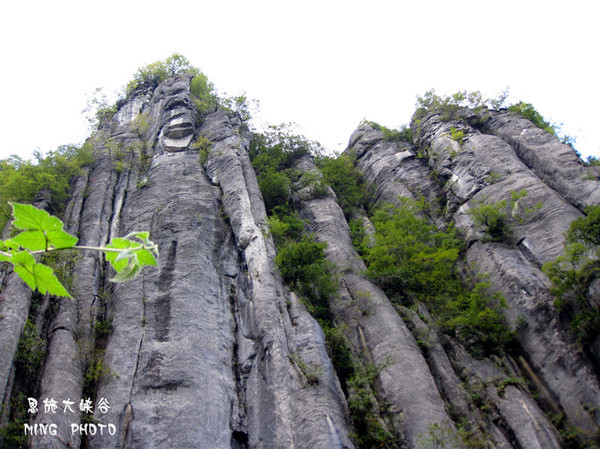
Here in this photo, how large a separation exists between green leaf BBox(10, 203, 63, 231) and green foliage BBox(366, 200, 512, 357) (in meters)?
15.1

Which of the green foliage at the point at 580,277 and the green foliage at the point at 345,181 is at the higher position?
the green foliage at the point at 345,181

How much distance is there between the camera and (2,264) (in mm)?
13695

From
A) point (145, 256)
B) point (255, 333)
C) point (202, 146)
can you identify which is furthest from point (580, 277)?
point (202, 146)

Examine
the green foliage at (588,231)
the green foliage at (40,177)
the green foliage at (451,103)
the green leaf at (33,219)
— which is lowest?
the green leaf at (33,219)

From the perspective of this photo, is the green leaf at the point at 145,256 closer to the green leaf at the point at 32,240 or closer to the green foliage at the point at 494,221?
the green leaf at the point at 32,240

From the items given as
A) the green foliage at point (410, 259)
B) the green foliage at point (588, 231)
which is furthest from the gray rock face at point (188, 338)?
the green foliage at point (588, 231)

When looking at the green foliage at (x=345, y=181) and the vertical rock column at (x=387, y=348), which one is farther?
the green foliage at (x=345, y=181)

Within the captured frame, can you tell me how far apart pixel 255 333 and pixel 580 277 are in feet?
34.5

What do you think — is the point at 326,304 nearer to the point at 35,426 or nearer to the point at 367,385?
the point at 367,385

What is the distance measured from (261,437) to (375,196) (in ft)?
59.9

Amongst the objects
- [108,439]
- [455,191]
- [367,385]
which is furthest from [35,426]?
[455,191]

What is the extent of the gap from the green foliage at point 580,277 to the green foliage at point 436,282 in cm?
200

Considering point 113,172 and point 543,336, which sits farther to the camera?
point 113,172

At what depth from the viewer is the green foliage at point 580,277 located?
1325 cm
